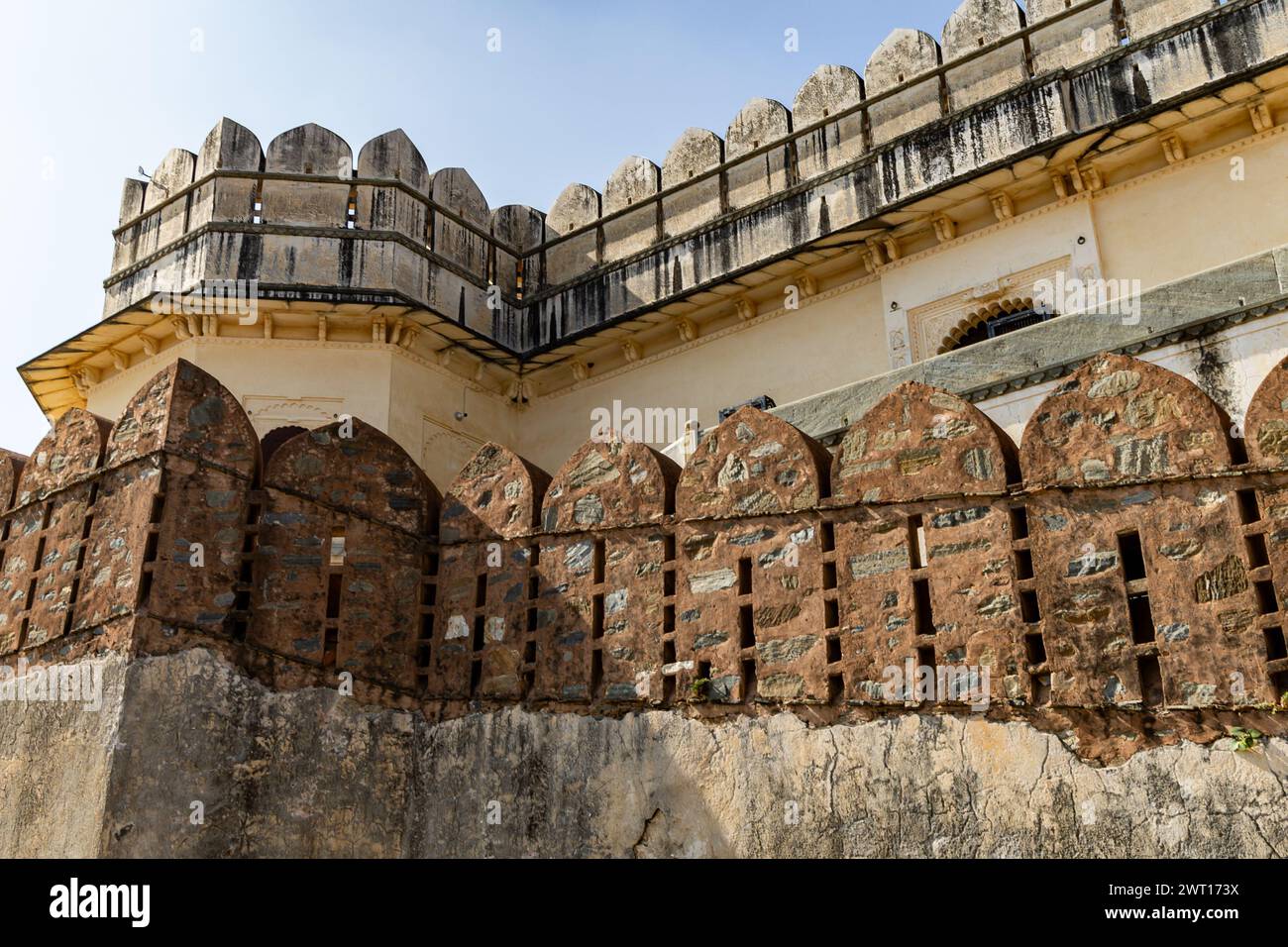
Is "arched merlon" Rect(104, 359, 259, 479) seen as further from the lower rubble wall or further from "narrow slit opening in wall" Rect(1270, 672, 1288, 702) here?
"narrow slit opening in wall" Rect(1270, 672, 1288, 702)

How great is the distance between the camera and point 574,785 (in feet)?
18.7

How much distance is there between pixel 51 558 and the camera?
20.7ft

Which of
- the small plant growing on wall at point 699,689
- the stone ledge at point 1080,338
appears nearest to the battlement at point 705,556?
the small plant growing on wall at point 699,689

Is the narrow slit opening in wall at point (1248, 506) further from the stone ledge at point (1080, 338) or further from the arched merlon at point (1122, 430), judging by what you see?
the stone ledge at point (1080, 338)

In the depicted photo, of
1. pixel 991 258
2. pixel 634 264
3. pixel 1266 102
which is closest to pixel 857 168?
pixel 991 258

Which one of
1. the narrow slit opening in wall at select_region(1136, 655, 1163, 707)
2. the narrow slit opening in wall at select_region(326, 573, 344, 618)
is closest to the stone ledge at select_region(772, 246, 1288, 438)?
the narrow slit opening in wall at select_region(1136, 655, 1163, 707)

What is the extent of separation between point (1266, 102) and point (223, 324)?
889cm

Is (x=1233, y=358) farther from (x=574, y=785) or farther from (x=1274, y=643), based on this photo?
(x=574, y=785)

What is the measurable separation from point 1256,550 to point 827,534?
1.61 m

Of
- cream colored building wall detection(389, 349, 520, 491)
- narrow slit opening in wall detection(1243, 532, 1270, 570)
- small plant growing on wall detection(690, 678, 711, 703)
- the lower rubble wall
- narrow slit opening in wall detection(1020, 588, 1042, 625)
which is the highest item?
cream colored building wall detection(389, 349, 520, 491)

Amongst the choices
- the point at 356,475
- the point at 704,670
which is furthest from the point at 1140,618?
the point at 356,475

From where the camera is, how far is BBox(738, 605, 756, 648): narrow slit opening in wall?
18.4 ft

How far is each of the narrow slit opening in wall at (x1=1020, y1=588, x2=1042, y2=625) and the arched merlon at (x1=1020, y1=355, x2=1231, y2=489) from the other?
411 millimetres
